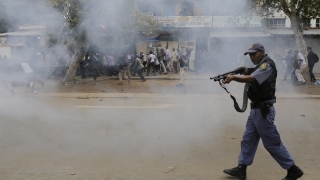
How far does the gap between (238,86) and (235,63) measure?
1.10 meters

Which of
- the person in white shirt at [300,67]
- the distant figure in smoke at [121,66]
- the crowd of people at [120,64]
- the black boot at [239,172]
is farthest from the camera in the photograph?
the distant figure in smoke at [121,66]

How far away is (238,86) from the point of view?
39.8ft

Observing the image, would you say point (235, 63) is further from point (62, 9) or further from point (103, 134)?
point (103, 134)

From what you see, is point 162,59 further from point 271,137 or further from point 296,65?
point 271,137

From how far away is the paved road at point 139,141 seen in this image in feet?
13.5

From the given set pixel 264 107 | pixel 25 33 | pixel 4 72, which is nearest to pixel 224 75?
pixel 264 107

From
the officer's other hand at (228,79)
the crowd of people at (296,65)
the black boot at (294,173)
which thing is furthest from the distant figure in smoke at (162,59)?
the black boot at (294,173)

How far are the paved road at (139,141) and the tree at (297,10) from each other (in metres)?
3.88

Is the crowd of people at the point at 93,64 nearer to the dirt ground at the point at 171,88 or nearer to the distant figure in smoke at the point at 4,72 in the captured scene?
the distant figure in smoke at the point at 4,72

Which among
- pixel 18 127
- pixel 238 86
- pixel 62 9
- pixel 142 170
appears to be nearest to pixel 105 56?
pixel 238 86

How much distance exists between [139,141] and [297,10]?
30.6ft

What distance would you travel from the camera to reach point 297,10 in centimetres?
1227

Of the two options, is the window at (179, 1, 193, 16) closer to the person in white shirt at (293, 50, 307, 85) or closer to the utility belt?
the utility belt

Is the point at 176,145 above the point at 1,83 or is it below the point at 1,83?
below
